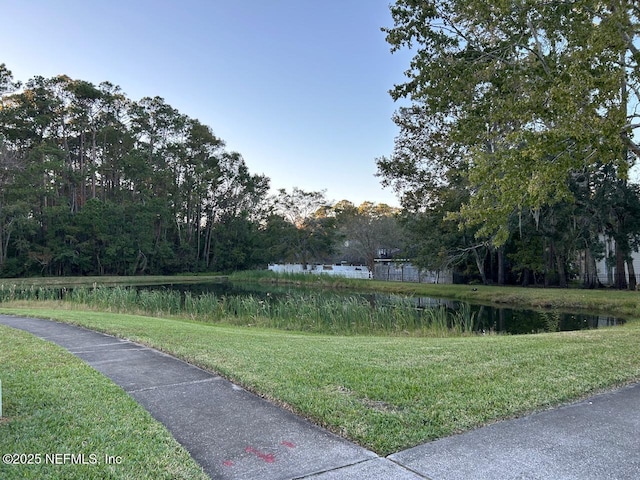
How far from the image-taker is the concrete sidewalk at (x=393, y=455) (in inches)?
114

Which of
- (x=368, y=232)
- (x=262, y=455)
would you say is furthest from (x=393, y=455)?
(x=368, y=232)

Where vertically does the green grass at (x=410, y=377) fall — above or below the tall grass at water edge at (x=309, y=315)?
above

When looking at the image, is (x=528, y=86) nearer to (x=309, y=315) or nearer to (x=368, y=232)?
(x=309, y=315)

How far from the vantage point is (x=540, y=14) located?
1066cm

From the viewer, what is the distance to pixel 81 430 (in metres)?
3.42

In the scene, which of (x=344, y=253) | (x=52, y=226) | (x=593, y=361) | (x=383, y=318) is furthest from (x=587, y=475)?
(x=344, y=253)

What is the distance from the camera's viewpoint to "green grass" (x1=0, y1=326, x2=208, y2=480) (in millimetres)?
2826

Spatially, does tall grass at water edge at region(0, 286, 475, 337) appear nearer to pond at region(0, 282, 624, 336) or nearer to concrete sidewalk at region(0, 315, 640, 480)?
pond at region(0, 282, 624, 336)

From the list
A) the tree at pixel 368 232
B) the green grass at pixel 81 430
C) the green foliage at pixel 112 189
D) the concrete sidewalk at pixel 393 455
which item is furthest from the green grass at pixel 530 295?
the green foliage at pixel 112 189

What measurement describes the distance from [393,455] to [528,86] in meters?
9.63

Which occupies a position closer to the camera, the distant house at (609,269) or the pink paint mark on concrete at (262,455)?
the pink paint mark on concrete at (262,455)

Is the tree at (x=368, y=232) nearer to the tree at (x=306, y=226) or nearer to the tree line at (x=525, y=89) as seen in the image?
the tree at (x=306, y=226)

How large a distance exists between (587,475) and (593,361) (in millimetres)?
3404

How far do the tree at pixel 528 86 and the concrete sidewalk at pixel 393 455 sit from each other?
499 cm
